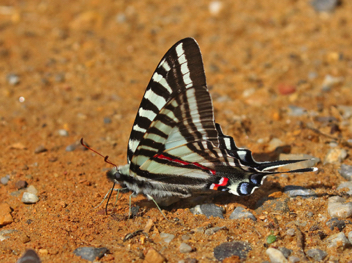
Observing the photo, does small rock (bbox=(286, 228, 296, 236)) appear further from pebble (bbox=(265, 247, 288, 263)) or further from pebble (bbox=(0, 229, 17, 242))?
pebble (bbox=(0, 229, 17, 242))

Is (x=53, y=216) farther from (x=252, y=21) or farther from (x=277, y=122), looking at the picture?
(x=252, y=21)

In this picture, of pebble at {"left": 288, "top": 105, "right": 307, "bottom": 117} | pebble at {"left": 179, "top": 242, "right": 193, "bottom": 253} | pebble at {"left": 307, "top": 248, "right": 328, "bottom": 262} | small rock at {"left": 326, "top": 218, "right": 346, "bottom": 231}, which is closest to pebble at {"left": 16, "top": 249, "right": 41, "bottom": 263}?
pebble at {"left": 179, "top": 242, "right": 193, "bottom": 253}

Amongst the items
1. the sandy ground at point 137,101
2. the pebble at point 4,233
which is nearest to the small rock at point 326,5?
the sandy ground at point 137,101

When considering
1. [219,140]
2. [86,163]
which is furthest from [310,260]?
[86,163]

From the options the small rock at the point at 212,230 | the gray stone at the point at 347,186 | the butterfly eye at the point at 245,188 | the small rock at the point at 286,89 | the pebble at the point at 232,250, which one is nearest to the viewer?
the pebble at the point at 232,250

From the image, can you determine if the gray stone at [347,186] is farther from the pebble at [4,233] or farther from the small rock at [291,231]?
the pebble at [4,233]
